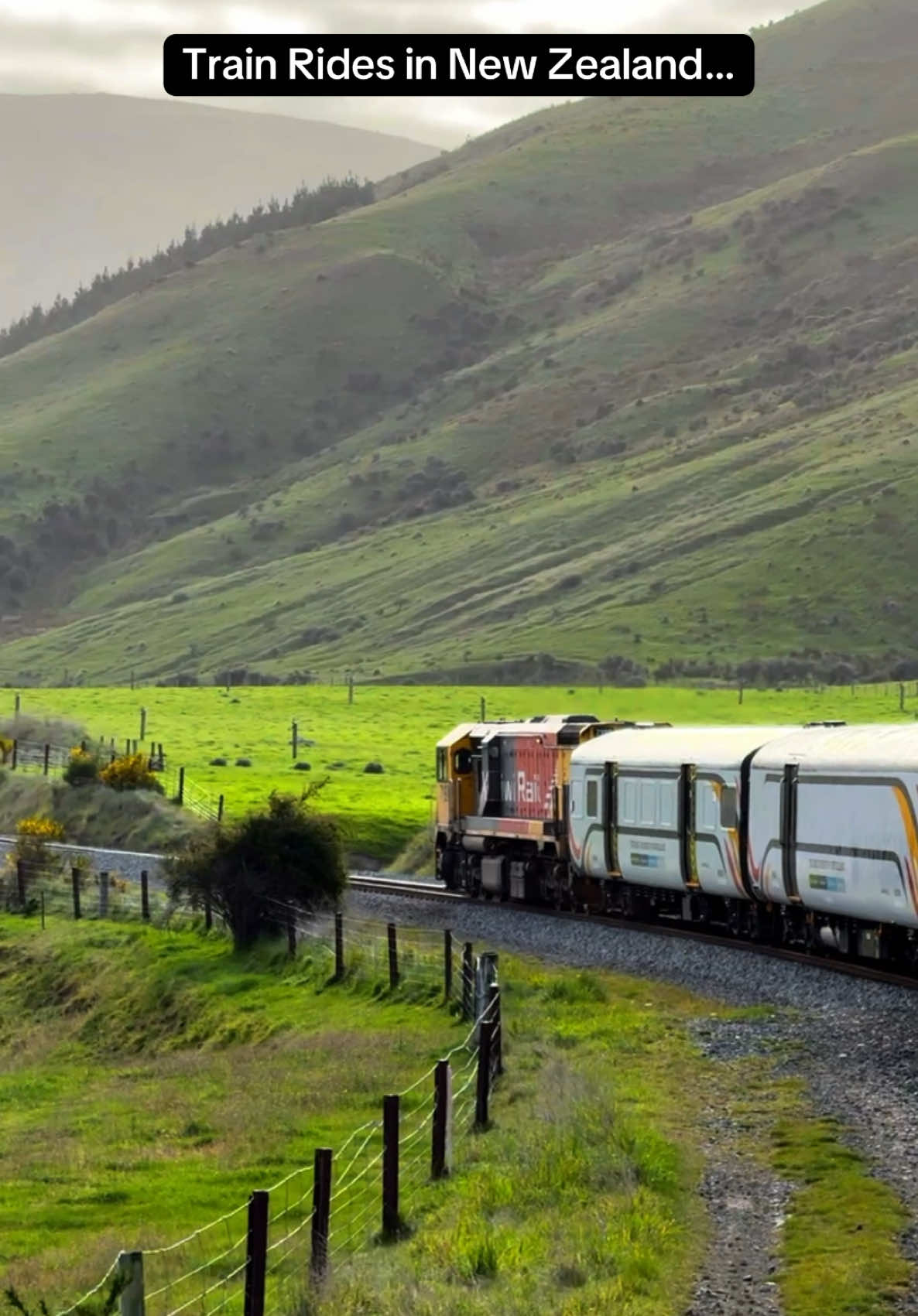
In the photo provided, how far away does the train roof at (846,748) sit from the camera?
31.5 metres

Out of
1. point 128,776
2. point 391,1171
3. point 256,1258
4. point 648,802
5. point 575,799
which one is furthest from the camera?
point 128,776

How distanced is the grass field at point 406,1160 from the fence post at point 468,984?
0.45 meters

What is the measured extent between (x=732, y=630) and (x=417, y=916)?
13144 cm

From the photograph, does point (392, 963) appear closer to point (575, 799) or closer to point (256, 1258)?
point (575, 799)

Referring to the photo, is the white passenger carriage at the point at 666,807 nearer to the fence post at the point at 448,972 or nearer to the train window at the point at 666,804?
the train window at the point at 666,804

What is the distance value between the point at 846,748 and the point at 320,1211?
17621mm

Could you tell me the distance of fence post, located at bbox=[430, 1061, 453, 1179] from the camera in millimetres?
20906

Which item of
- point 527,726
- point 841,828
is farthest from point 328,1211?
point 527,726

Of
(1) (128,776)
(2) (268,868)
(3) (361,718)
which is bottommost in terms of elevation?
(2) (268,868)

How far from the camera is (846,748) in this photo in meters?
33.9

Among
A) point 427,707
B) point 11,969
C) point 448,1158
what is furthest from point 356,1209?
point 427,707

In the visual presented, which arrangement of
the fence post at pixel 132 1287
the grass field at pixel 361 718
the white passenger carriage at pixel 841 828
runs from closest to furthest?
the fence post at pixel 132 1287 < the white passenger carriage at pixel 841 828 < the grass field at pixel 361 718

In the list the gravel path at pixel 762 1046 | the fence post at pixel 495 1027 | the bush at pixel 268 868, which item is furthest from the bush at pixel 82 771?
the fence post at pixel 495 1027

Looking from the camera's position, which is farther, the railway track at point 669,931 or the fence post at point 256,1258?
the railway track at point 669,931
